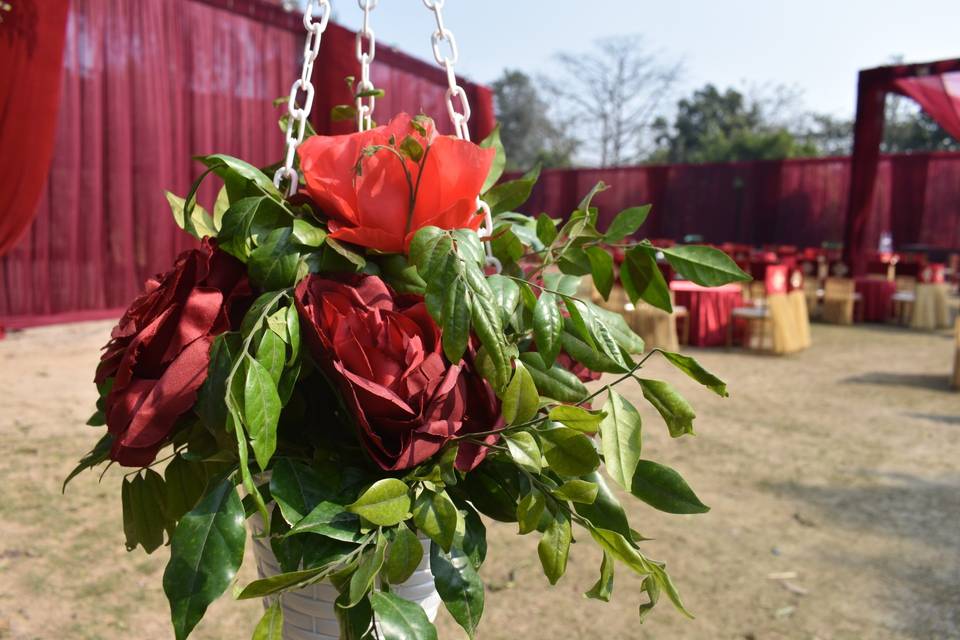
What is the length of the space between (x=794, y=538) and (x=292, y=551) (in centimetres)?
270

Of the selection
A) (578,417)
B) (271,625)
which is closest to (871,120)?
(578,417)

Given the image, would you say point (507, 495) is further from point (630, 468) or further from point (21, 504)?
point (21, 504)

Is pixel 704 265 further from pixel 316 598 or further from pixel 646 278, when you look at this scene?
pixel 316 598

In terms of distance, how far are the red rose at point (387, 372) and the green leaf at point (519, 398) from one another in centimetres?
3

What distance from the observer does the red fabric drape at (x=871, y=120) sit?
9.34m

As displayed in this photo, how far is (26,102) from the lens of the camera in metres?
6.23

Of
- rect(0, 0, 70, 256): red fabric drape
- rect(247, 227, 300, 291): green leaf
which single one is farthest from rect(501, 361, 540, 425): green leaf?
rect(0, 0, 70, 256): red fabric drape

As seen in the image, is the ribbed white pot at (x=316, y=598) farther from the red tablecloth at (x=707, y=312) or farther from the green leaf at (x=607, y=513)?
the red tablecloth at (x=707, y=312)

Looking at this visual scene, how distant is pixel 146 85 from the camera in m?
7.24

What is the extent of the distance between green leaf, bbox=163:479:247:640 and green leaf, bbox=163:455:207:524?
0.83ft

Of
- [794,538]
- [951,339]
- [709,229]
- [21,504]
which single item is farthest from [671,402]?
[709,229]

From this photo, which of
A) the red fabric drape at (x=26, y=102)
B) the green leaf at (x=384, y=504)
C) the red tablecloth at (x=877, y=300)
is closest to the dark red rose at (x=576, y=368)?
the green leaf at (x=384, y=504)

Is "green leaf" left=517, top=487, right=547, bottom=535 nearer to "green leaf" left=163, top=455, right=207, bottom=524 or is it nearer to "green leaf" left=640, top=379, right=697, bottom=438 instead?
"green leaf" left=640, top=379, right=697, bottom=438

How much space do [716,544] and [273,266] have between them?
2.49 m
